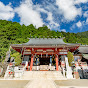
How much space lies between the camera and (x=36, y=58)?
15.6 meters

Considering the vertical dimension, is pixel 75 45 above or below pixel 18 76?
above

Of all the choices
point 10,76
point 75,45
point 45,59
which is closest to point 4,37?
point 45,59

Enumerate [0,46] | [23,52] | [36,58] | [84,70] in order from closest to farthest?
[84,70], [23,52], [36,58], [0,46]

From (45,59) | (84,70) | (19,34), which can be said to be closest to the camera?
(84,70)

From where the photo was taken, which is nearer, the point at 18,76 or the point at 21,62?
the point at 18,76

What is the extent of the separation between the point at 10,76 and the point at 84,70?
31.5ft

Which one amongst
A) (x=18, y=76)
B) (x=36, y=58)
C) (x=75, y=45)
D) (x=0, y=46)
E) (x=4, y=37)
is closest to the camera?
(x=18, y=76)

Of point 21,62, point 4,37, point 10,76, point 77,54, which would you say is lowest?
point 10,76

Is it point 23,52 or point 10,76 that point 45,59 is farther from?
point 10,76

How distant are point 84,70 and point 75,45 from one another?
3.65m

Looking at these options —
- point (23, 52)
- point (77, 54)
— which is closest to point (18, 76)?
point (23, 52)

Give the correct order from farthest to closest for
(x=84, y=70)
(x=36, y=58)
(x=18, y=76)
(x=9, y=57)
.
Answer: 1. (x=9, y=57)
2. (x=36, y=58)
3. (x=84, y=70)
4. (x=18, y=76)

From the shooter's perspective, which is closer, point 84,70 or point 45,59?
point 84,70

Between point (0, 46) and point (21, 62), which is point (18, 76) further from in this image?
point (0, 46)
